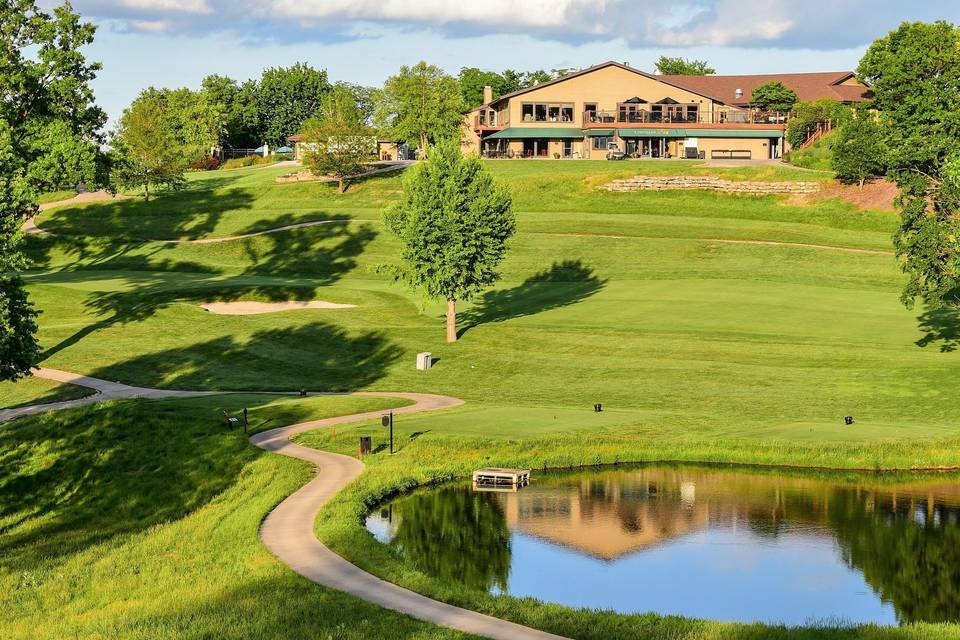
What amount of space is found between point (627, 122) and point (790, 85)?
29452 mm

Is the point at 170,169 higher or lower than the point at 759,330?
higher

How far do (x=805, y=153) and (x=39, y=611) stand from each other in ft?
340

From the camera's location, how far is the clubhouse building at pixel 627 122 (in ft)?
438

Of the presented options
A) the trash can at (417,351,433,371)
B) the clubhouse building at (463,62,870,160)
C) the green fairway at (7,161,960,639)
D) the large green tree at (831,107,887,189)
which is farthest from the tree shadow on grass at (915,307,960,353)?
the clubhouse building at (463,62,870,160)

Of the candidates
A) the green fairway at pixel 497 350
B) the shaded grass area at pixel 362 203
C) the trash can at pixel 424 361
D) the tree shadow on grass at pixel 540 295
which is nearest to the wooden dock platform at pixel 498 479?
the green fairway at pixel 497 350

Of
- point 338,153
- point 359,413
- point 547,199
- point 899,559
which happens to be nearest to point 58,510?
point 359,413

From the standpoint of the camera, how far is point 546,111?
136 metres

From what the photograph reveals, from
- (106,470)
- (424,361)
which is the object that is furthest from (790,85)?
(106,470)

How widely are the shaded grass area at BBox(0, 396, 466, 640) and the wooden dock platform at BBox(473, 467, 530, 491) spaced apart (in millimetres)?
5941

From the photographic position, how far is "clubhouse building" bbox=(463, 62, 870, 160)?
13338 centimetres

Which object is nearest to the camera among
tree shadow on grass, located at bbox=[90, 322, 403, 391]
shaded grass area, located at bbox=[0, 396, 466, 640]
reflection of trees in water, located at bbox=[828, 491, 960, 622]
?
shaded grass area, located at bbox=[0, 396, 466, 640]

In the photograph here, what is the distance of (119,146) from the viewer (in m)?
79.6

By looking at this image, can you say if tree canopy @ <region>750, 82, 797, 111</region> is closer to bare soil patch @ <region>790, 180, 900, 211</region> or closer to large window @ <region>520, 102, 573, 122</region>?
large window @ <region>520, 102, 573, 122</region>

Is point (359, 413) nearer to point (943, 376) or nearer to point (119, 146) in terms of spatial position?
point (943, 376)
